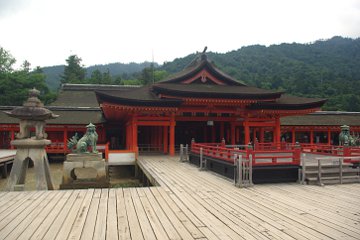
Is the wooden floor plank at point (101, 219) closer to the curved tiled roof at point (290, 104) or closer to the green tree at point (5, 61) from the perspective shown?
the curved tiled roof at point (290, 104)

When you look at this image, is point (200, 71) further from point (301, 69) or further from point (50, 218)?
Answer: point (301, 69)

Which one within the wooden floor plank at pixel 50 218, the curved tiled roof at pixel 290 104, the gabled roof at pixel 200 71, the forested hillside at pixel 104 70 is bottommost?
the wooden floor plank at pixel 50 218

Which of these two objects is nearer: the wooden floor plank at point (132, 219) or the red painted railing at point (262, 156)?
the wooden floor plank at point (132, 219)

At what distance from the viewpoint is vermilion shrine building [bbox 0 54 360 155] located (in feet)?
66.7

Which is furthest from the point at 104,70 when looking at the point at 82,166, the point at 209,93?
the point at 82,166

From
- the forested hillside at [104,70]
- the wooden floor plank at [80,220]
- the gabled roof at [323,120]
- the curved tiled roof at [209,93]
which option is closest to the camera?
the wooden floor plank at [80,220]

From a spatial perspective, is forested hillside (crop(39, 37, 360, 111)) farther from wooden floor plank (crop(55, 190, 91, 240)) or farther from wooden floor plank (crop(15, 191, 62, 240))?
wooden floor plank (crop(15, 191, 62, 240))

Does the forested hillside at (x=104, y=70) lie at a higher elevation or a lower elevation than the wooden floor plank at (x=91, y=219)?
higher

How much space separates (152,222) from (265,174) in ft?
20.2

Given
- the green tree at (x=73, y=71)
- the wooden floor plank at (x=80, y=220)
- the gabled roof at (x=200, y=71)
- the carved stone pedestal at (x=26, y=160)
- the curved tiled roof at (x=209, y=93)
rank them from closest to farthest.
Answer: the wooden floor plank at (x=80, y=220) → the carved stone pedestal at (x=26, y=160) → the curved tiled roof at (x=209, y=93) → the gabled roof at (x=200, y=71) → the green tree at (x=73, y=71)

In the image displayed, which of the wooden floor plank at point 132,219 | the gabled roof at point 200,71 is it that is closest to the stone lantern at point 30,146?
the wooden floor plank at point 132,219

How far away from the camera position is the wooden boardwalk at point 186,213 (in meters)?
5.85

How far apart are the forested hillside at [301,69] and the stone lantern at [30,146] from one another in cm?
6561

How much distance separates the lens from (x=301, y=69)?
99438mm
